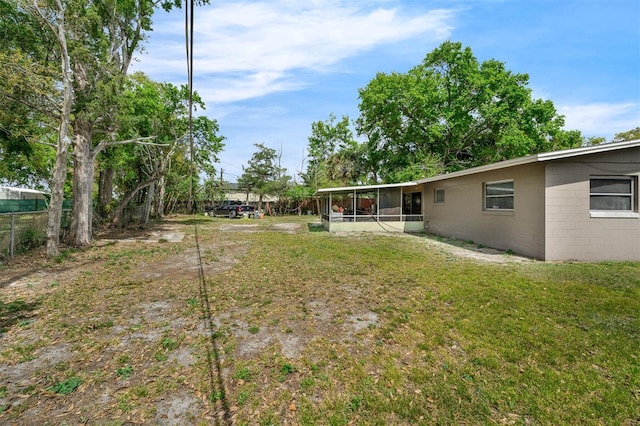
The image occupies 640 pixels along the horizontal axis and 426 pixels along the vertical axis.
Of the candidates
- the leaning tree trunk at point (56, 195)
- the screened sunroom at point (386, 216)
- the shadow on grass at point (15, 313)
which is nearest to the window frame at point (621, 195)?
the screened sunroom at point (386, 216)

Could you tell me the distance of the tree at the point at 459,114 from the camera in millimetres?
21422

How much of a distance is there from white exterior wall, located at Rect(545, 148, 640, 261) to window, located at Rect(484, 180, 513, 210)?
5.02 feet

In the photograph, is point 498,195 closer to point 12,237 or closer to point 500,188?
point 500,188

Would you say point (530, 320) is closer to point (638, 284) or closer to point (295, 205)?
point (638, 284)

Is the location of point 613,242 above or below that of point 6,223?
below

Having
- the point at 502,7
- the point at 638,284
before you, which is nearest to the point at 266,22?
the point at 502,7

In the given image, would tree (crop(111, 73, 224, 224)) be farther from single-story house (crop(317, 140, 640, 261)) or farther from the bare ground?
single-story house (crop(317, 140, 640, 261))

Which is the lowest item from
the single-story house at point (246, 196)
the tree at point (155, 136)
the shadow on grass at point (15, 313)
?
the shadow on grass at point (15, 313)

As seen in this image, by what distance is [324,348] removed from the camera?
336 centimetres

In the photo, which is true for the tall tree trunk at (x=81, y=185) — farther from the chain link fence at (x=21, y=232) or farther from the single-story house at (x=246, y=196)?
the single-story house at (x=246, y=196)

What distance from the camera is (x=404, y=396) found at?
2.56m

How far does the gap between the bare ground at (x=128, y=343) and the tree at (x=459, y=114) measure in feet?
63.4

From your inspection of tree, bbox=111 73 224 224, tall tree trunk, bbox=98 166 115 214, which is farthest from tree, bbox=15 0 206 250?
tall tree trunk, bbox=98 166 115 214

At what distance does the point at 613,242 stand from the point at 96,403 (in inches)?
416
